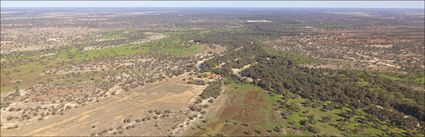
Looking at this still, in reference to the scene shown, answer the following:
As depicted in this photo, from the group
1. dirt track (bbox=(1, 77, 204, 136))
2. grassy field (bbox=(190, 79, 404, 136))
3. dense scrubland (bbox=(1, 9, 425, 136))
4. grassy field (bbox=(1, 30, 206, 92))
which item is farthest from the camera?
grassy field (bbox=(1, 30, 206, 92))

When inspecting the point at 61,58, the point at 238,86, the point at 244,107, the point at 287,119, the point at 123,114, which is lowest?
the point at 287,119

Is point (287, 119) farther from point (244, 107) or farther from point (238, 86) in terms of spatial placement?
point (238, 86)

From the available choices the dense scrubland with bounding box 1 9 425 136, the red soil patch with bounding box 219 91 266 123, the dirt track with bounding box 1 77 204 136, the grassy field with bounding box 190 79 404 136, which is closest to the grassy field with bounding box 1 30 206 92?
the dense scrubland with bounding box 1 9 425 136

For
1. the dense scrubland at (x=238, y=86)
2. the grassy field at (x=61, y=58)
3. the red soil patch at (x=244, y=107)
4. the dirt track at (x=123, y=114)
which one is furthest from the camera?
the grassy field at (x=61, y=58)

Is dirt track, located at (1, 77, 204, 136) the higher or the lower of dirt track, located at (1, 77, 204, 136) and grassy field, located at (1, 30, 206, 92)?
the lower

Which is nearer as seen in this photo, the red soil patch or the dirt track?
the dirt track

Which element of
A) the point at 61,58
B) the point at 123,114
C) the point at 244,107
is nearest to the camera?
the point at 123,114

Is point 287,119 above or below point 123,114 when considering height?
below

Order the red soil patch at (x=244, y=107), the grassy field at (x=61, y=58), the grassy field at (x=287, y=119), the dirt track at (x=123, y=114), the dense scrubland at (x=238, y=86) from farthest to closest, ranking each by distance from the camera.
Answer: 1. the grassy field at (x=61, y=58)
2. the red soil patch at (x=244, y=107)
3. the dense scrubland at (x=238, y=86)
4. the grassy field at (x=287, y=119)
5. the dirt track at (x=123, y=114)

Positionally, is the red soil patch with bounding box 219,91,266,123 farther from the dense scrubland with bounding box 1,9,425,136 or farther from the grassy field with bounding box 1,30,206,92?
the grassy field with bounding box 1,30,206,92

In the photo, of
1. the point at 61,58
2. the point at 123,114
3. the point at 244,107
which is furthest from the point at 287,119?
the point at 61,58

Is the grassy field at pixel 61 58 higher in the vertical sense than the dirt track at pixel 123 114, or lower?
higher

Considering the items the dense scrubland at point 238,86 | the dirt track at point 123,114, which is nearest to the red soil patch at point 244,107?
the dense scrubland at point 238,86

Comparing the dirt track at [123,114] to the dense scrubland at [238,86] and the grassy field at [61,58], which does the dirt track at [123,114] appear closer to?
the dense scrubland at [238,86]
